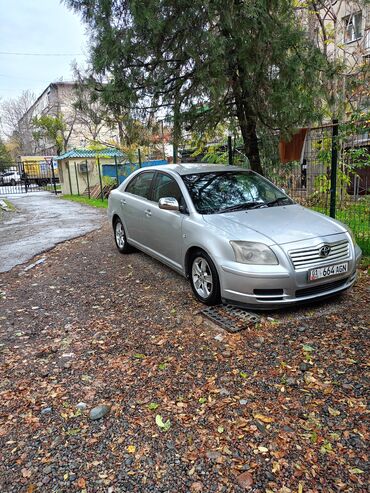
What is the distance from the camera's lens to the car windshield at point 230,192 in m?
4.72

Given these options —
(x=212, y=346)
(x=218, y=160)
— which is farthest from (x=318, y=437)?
(x=218, y=160)

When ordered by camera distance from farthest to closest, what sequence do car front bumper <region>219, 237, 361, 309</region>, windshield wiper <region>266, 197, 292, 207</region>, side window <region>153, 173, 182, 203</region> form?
side window <region>153, 173, 182, 203</region> → windshield wiper <region>266, 197, 292, 207</region> → car front bumper <region>219, 237, 361, 309</region>

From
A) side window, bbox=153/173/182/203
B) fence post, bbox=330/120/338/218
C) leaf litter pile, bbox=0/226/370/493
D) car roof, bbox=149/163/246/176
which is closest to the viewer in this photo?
leaf litter pile, bbox=0/226/370/493

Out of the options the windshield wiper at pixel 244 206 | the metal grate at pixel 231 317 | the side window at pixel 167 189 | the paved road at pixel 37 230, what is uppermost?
the side window at pixel 167 189

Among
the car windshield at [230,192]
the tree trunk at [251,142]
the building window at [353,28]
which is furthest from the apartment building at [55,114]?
the car windshield at [230,192]

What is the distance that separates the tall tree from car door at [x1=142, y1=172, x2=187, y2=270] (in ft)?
4.97

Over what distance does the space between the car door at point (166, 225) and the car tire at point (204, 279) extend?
1.15 ft

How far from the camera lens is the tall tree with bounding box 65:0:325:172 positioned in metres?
4.98

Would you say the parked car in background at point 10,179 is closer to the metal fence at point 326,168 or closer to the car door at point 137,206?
the car door at point 137,206

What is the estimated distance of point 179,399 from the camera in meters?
2.80

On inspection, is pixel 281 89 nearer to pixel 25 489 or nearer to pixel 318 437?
pixel 318 437

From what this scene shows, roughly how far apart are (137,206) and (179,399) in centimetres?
368

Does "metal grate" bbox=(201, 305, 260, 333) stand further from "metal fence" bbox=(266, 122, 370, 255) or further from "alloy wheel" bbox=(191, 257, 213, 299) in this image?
"metal fence" bbox=(266, 122, 370, 255)

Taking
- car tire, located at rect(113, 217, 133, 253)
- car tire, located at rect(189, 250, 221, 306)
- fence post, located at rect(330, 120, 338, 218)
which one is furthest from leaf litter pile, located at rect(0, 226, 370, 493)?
car tire, located at rect(113, 217, 133, 253)
